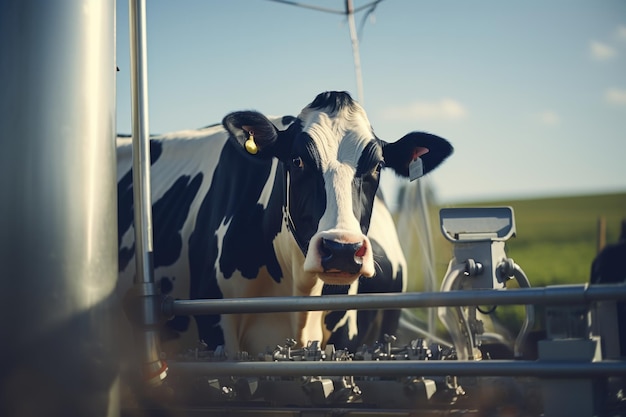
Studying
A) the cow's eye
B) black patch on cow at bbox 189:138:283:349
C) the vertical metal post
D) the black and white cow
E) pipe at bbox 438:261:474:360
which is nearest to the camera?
the vertical metal post

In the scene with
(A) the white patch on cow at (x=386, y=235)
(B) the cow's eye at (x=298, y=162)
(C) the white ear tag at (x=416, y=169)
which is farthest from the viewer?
(A) the white patch on cow at (x=386, y=235)

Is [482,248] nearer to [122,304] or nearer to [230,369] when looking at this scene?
[230,369]

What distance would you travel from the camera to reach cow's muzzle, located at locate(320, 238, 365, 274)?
11.1 ft

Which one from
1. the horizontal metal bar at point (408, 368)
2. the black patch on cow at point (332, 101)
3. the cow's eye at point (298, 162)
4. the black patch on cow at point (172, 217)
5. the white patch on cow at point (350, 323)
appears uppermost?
the black patch on cow at point (332, 101)

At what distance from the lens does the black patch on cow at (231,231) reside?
14.5ft

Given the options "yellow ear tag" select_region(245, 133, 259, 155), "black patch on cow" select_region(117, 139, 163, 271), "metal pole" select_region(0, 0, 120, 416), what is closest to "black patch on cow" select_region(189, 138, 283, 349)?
"yellow ear tag" select_region(245, 133, 259, 155)

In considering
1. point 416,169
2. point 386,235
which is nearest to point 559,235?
point 386,235

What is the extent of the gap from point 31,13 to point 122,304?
1.00 m

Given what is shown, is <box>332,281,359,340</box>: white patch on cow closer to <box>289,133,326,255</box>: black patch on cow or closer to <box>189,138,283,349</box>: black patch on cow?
<box>189,138,283,349</box>: black patch on cow

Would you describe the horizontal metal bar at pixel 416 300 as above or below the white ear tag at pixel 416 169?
below

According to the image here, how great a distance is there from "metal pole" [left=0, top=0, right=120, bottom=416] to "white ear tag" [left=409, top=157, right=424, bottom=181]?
76.7 inches

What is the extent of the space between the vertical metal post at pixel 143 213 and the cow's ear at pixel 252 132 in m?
1.42

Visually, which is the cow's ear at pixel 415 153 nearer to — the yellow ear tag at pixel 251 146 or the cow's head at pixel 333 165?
the cow's head at pixel 333 165

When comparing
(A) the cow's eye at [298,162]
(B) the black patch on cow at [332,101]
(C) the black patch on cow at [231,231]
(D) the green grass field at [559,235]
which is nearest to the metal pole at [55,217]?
(A) the cow's eye at [298,162]
